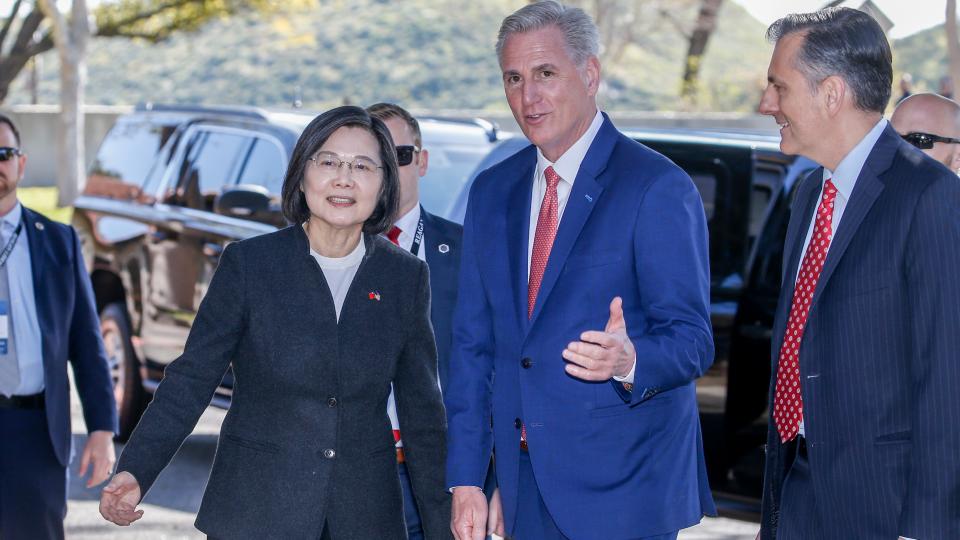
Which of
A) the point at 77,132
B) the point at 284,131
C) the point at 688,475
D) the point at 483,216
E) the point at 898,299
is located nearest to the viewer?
the point at 898,299

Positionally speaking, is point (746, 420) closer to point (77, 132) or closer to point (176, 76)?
point (77, 132)

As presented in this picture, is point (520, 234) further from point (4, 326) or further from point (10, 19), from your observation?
point (10, 19)

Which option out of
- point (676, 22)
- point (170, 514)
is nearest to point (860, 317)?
point (170, 514)

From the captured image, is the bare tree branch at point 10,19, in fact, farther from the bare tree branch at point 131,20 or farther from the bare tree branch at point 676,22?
the bare tree branch at point 676,22

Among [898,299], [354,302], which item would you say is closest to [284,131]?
[354,302]

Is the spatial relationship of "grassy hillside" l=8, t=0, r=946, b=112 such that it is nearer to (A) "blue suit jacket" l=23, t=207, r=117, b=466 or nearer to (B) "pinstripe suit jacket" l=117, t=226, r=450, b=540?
(A) "blue suit jacket" l=23, t=207, r=117, b=466

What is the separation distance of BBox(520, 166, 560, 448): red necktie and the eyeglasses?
1.81 ft

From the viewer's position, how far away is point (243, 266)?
3.95m

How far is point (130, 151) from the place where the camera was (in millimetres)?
9711

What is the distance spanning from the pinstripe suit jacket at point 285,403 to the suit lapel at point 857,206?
4.30 feet

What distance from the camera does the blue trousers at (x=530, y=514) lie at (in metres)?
3.86

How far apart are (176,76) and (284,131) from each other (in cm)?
5837

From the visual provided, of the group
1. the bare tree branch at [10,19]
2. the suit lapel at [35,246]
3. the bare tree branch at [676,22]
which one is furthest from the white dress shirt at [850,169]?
the bare tree branch at [676,22]

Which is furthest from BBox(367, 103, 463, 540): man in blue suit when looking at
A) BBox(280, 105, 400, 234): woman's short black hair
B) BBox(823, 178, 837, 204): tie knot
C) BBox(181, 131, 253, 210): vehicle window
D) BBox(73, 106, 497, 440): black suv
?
BBox(181, 131, 253, 210): vehicle window
